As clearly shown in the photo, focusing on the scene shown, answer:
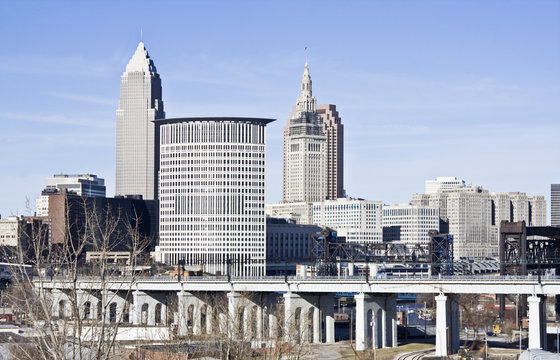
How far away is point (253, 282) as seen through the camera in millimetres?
176875

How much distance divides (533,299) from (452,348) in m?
17.5

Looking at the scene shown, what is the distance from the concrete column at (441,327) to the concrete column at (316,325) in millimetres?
29208

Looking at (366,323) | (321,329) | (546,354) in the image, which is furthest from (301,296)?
(546,354)

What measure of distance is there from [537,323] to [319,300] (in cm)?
4795

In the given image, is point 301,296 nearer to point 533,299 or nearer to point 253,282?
point 253,282

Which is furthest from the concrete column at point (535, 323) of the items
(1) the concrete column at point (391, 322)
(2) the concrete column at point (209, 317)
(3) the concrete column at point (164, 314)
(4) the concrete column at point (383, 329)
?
(3) the concrete column at point (164, 314)

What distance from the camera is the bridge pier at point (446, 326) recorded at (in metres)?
143

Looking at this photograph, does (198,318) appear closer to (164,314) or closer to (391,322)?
(164,314)

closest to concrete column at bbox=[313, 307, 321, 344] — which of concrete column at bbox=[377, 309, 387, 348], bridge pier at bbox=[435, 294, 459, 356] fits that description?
concrete column at bbox=[377, 309, 387, 348]

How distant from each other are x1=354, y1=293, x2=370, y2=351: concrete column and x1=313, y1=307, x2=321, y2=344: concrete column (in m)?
14.6

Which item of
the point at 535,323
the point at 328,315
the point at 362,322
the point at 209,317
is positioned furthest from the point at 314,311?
the point at 535,323

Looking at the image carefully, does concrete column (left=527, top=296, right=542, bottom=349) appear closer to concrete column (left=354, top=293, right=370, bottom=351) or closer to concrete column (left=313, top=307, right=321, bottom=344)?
concrete column (left=354, top=293, right=370, bottom=351)

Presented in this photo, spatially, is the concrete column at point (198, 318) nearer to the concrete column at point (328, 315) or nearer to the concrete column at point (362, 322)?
the concrete column at point (328, 315)

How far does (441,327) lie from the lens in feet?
477
